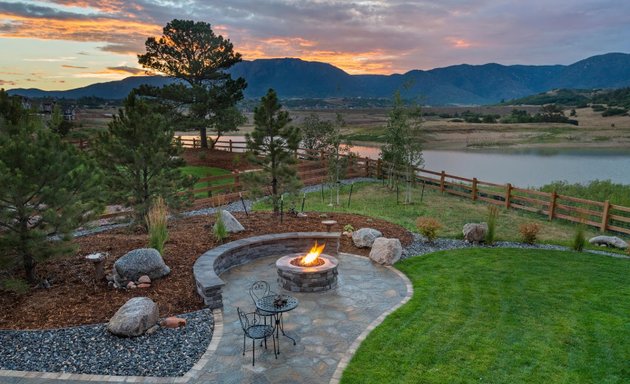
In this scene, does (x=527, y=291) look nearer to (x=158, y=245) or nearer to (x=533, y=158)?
(x=158, y=245)

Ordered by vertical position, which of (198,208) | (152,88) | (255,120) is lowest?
(198,208)

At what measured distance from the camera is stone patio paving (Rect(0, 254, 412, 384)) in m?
4.91

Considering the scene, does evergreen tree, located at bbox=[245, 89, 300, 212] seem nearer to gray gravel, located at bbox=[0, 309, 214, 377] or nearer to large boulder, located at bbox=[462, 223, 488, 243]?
large boulder, located at bbox=[462, 223, 488, 243]

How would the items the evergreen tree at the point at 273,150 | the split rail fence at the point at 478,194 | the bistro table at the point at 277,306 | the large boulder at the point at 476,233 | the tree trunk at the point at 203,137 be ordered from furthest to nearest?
the tree trunk at the point at 203,137
the split rail fence at the point at 478,194
the evergreen tree at the point at 273,150
the large boulder at the point at 476,233
the bistro table at the point at 277,306

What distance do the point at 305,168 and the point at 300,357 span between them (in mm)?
19376

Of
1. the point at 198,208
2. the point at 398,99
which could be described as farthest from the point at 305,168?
the point at 198,208

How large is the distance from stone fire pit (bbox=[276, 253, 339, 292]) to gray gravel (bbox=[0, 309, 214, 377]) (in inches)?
81.0

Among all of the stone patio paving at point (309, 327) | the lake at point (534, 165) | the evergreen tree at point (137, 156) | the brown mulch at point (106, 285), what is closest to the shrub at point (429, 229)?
the brown mulch at point (106, 285)

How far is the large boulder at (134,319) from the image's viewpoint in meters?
5.63

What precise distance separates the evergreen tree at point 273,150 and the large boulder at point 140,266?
17.6 feet

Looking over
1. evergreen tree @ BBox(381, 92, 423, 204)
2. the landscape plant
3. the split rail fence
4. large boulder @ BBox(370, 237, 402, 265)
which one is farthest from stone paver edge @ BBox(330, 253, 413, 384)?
the landscape plant

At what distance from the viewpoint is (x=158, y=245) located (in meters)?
8.24

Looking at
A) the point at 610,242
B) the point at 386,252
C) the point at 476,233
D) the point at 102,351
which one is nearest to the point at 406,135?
the point at 476,233

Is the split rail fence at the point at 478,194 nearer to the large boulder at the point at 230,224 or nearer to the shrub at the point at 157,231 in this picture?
the large boulder at the point at 230,224
